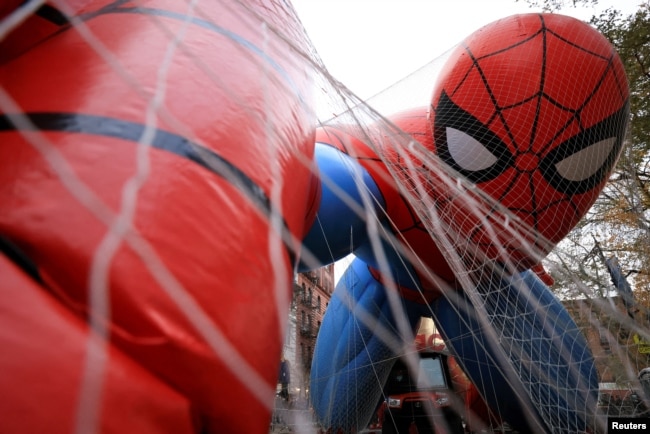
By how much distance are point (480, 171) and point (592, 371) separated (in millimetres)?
2221

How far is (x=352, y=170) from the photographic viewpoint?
2807mm

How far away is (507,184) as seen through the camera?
8.39 ft

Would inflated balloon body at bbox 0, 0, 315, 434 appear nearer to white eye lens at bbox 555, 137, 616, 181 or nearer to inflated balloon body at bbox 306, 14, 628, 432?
inflated balloon body at bbox 306, 14, 628, 432

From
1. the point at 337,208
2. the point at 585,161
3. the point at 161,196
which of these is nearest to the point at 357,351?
the point at 337,208

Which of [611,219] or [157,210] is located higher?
[611,219]

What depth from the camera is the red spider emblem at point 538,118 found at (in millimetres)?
2447

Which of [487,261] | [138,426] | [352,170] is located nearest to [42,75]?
[138,426]

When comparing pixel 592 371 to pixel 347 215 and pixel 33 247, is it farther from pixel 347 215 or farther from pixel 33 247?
pixel 33 247

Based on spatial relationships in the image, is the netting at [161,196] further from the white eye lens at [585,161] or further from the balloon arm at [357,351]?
the balloon arm at [357,351]

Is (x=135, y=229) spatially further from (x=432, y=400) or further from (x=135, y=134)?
(x=432, y=400)

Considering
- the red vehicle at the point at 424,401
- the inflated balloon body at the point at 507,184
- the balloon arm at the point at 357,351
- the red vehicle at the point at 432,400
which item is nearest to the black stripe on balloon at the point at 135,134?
the inflated balloon body at the point at 507,184

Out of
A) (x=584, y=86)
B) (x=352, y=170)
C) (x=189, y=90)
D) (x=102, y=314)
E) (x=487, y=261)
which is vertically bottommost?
(x=102, y=314)

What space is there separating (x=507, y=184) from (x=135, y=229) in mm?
2364

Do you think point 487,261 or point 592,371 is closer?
point 487,261
